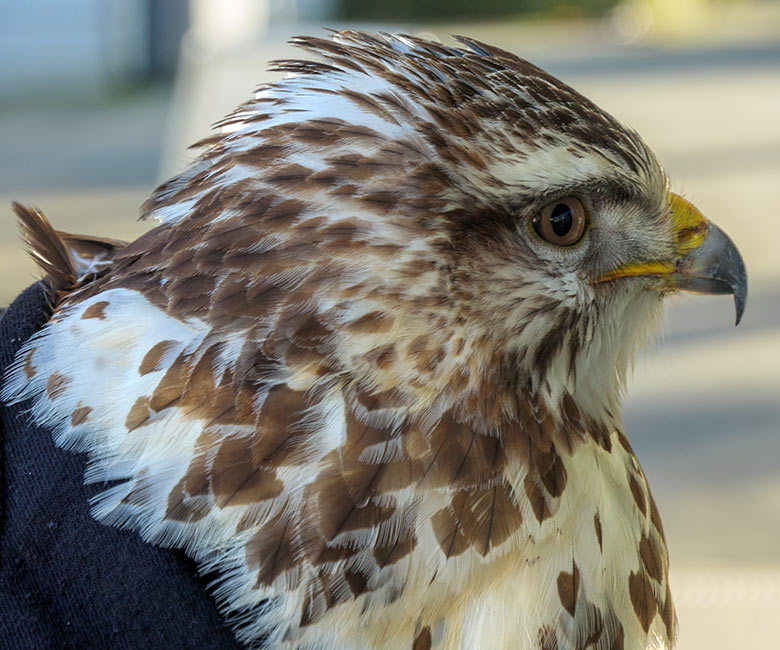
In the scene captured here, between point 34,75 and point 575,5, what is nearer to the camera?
point 34,75

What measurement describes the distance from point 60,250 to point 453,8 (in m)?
15.2

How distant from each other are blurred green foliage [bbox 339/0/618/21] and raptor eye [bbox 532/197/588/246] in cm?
1479

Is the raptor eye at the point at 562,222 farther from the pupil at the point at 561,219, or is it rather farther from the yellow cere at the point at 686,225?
the yellow cere at the point at 686,225

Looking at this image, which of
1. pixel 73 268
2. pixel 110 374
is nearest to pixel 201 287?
pixel 110 374

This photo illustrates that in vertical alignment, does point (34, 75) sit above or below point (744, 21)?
below

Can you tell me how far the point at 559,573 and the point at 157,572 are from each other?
534 mm

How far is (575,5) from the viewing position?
15672mm

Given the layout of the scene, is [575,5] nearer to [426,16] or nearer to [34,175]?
[426,16]

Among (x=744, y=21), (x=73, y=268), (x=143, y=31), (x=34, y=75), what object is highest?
(x=73, y=268)

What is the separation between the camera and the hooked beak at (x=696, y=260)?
5.32ft

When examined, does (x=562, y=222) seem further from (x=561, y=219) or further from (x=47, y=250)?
(x=47, y=250)

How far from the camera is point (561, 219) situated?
1.46 m

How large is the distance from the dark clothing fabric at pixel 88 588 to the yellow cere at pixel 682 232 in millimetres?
804

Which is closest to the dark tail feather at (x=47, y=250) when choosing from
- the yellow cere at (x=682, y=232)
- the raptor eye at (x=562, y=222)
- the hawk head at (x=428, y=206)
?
the hawk head at (x=428, y=206)
